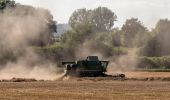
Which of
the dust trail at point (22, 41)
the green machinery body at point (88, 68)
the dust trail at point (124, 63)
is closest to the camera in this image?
the green machinery body at point (88, 68)

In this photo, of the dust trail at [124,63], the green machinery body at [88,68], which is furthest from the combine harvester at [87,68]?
the dust trail at [124,63]

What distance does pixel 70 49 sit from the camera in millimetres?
106000

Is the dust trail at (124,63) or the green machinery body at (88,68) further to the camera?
the dust trail at (124,63)

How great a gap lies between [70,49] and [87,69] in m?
44.7

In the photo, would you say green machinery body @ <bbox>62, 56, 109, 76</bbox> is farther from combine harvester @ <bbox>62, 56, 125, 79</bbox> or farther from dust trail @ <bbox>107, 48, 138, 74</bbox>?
dust trail @ <bbox>107, 48, 138, 74</bbox>

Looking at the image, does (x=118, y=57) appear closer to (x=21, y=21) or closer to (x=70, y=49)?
(x=70, y=49)

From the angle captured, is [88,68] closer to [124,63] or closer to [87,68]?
[87,68]

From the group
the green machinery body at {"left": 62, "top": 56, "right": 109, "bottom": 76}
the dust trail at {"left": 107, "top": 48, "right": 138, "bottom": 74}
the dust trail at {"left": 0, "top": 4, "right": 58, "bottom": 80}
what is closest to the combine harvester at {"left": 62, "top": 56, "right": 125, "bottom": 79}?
the green machinery body at {"left": 62, "top": 56, "right": 109, "bottom": 76}

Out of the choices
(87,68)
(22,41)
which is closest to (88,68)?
(87,68)

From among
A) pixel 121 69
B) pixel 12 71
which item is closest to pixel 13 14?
pixel 12 71

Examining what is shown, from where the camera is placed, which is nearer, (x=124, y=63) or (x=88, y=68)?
(x=88, y=68)

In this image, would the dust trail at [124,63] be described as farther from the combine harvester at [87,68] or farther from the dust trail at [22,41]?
the combine harvester at [87,68]

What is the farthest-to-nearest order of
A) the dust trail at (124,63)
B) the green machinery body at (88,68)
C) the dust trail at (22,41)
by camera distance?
the dust trail at (124,63) → the dust trail at (22,41) → the green machinery body at (88,68)

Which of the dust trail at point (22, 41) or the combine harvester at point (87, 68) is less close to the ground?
the dust trail at point (22, 41)
